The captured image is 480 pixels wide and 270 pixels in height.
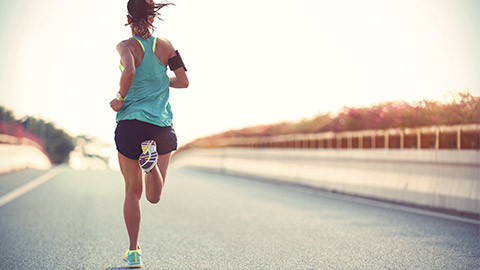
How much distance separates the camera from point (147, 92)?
16.3ft

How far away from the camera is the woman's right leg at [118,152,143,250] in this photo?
5.11 meters

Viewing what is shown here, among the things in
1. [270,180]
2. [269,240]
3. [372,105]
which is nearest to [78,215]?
[269,240]

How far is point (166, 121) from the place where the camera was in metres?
5.09

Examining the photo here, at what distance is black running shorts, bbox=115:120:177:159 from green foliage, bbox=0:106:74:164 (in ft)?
249

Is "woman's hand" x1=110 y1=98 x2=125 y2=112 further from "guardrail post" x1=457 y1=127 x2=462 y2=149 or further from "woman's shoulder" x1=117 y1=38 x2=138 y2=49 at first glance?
"guardrail post" x1=457 y1=127 x2=462 y2=149

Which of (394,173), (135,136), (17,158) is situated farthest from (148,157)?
(17,158)

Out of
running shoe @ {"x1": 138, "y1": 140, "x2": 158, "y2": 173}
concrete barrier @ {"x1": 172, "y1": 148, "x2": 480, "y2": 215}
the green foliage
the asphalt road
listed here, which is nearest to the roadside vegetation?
concrete barrier @ {"x1": 172, "y1": 148, "x2": 480, "y2": 215}

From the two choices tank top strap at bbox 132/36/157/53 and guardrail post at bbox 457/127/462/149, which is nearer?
tank top strap at bbox 132/36/157/53

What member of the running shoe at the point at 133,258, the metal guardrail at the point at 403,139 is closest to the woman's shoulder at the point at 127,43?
the running shoe at the point at 133,258

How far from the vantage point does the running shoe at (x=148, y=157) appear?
15.7 ft

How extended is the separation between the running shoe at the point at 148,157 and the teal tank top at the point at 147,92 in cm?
23

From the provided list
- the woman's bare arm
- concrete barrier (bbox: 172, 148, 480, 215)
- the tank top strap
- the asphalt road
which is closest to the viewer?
the woman's bare arm

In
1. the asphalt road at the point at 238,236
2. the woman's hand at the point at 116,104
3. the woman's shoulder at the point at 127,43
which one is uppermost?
the woman's shoulder at the point at 127,43

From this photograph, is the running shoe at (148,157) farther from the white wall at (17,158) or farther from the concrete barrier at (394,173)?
the white wall at (17,158)
